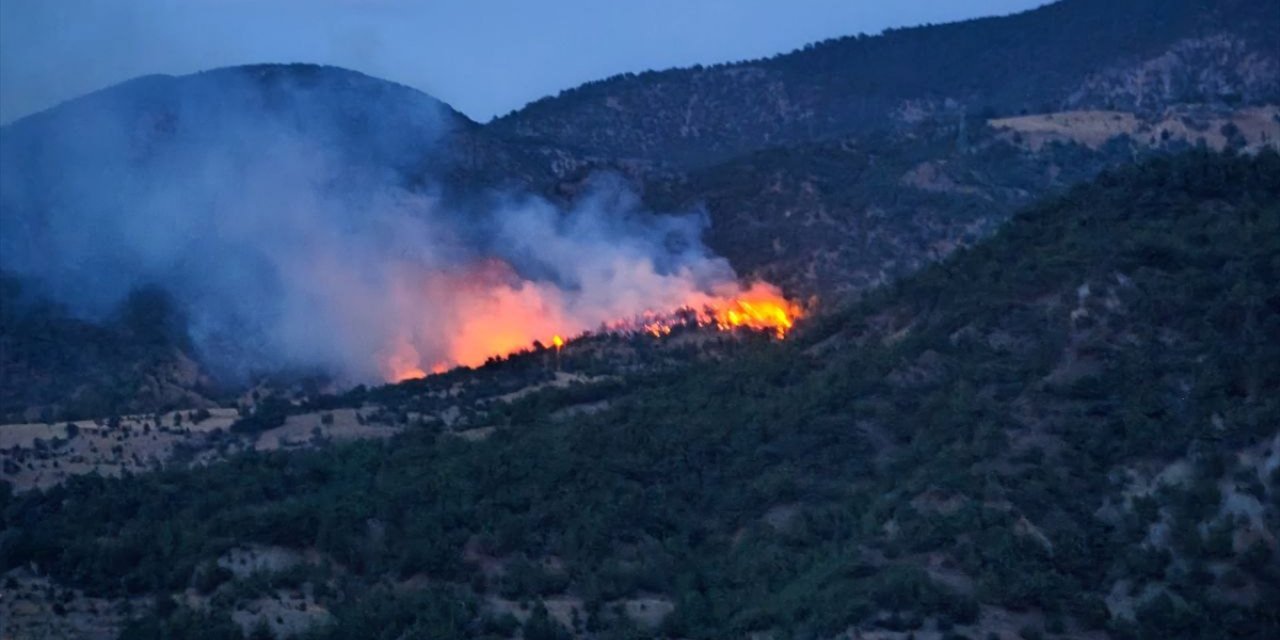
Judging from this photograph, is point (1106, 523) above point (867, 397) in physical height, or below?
below

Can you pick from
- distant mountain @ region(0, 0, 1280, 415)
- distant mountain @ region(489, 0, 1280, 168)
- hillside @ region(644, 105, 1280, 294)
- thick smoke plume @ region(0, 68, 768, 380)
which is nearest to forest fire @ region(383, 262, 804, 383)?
thick smoke plume @ region(0, 68, 768, 380)

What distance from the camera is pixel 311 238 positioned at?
62125mm

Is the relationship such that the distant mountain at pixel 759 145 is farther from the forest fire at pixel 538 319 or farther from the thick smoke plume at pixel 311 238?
the forest fire at pixel 538 319

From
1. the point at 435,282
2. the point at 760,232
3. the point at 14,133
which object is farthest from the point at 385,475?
the point at 14,133

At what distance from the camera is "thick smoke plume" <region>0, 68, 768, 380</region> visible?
56781 mm

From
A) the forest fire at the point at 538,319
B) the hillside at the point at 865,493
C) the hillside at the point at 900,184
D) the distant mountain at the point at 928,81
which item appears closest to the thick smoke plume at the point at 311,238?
the forest fire at the point at 538,319

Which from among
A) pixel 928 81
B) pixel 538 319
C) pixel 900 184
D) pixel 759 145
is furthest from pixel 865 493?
pixel 928 81

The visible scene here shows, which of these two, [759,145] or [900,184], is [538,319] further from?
[759,145]

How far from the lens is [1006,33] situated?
312 feet

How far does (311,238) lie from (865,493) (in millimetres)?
34180

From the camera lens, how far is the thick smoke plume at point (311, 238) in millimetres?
56781

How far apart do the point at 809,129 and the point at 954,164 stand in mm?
24572

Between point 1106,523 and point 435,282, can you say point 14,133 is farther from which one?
point 1106,523

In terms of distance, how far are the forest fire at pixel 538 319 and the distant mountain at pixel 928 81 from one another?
18.4m
